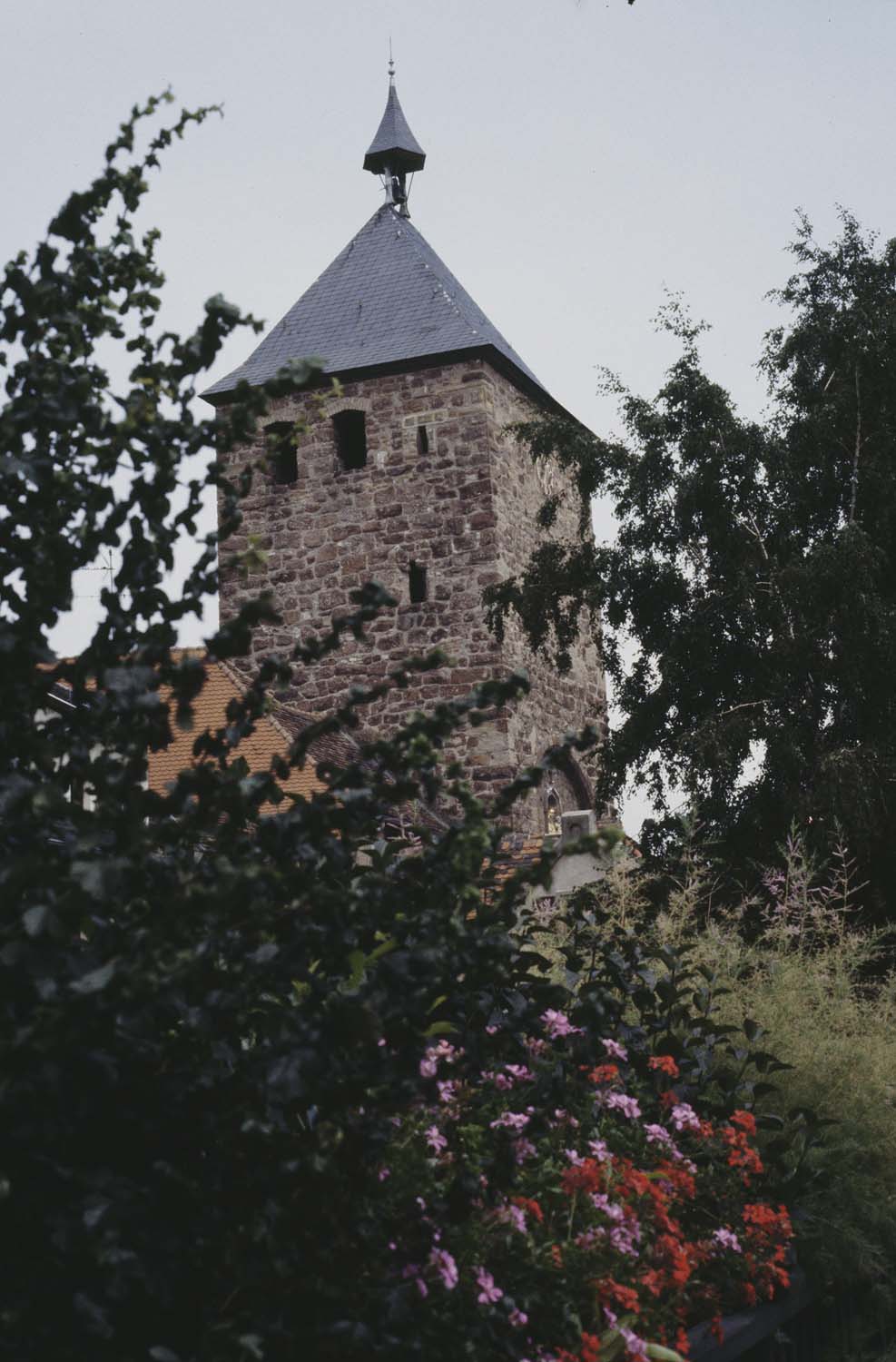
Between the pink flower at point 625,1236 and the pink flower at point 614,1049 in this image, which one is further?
the pink flower at point 614,1049

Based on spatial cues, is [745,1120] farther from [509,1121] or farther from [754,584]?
[754,584]

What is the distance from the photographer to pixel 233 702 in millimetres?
2766

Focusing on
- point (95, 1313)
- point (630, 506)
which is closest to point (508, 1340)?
point (95, 1313)

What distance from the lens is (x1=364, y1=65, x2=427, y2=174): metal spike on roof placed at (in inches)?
1080

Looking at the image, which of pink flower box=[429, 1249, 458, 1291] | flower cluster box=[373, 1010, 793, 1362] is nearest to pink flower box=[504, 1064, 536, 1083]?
flower cluster box=[373, 1010, 793, 1362]

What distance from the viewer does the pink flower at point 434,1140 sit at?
3.42 metres

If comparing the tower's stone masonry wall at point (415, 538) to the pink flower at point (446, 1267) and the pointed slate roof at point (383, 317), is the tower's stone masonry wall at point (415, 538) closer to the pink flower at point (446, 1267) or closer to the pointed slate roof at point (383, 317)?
the pointed slate roof at point (383, 317)

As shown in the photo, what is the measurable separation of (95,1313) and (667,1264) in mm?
2200

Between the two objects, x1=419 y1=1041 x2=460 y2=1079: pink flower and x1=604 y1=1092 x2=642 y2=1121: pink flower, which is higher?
x1=419 y1=1041 x2=460 y2=1079: pink flower

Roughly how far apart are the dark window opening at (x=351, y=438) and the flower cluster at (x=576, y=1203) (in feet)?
66.8

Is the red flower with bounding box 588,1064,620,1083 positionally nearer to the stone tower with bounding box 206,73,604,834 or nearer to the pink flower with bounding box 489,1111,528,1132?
the pink flower with bounding box 489,1111,528,1132

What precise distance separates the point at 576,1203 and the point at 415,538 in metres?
19.6

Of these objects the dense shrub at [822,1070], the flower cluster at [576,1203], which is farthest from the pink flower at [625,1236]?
the dense shrub at [822,1070]

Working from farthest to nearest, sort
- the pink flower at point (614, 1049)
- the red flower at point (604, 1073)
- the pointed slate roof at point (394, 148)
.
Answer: the pointed slate roof at point (394, 148) < the red flower at point (604, 1073) < the pink flower at point (614, 1049)
